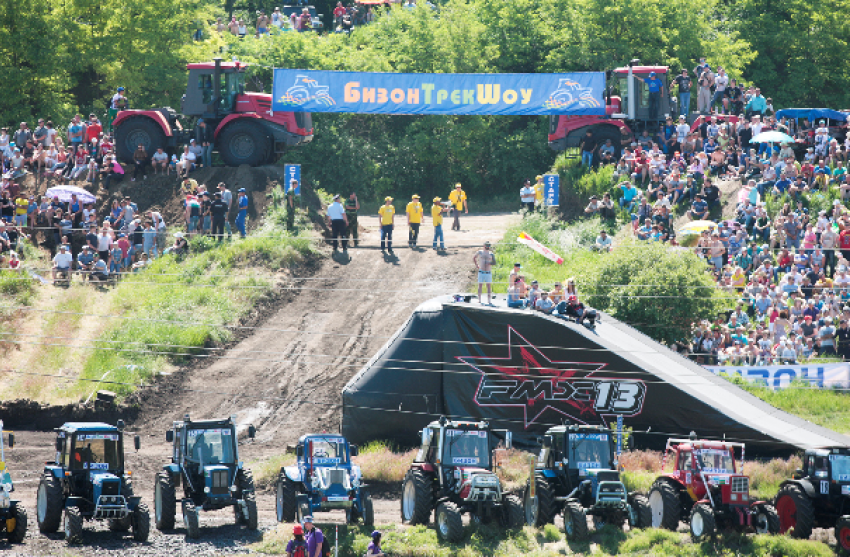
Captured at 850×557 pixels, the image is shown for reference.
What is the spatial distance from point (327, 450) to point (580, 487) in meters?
4.82

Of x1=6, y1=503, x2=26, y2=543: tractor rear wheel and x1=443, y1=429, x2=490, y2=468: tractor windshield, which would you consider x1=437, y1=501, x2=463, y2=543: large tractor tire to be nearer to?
x1=443, y1=429, x2=490, y2=468: tractor windshield

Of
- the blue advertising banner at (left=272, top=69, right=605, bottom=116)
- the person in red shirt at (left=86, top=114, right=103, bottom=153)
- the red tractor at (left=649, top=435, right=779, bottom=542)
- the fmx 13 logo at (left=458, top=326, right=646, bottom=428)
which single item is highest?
the blue advertising banner at (left=272, top=69, right=605, bottom=116)

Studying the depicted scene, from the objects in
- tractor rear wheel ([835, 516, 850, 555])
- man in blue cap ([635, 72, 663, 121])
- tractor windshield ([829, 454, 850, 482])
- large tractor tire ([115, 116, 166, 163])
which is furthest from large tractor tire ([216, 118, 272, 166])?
tractor rear wheel ([835, 516, 850, 555])

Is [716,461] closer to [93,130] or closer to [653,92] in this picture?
[653,92]

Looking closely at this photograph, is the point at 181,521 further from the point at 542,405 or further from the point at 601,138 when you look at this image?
the point at 601,138

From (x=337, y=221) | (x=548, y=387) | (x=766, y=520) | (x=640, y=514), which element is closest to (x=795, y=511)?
(x=766, y=520)

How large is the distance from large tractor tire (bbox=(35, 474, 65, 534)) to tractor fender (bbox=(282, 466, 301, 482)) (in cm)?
413

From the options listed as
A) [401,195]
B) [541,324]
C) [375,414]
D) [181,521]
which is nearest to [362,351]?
[375,414]

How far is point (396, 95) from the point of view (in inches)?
1476

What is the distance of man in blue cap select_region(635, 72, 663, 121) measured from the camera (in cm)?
3847

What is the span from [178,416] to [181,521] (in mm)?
6495

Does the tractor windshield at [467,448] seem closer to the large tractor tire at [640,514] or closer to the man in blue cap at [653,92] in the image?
the large tractor tire at [640,514]

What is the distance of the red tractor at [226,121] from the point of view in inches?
1507

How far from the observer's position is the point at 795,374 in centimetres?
2739
